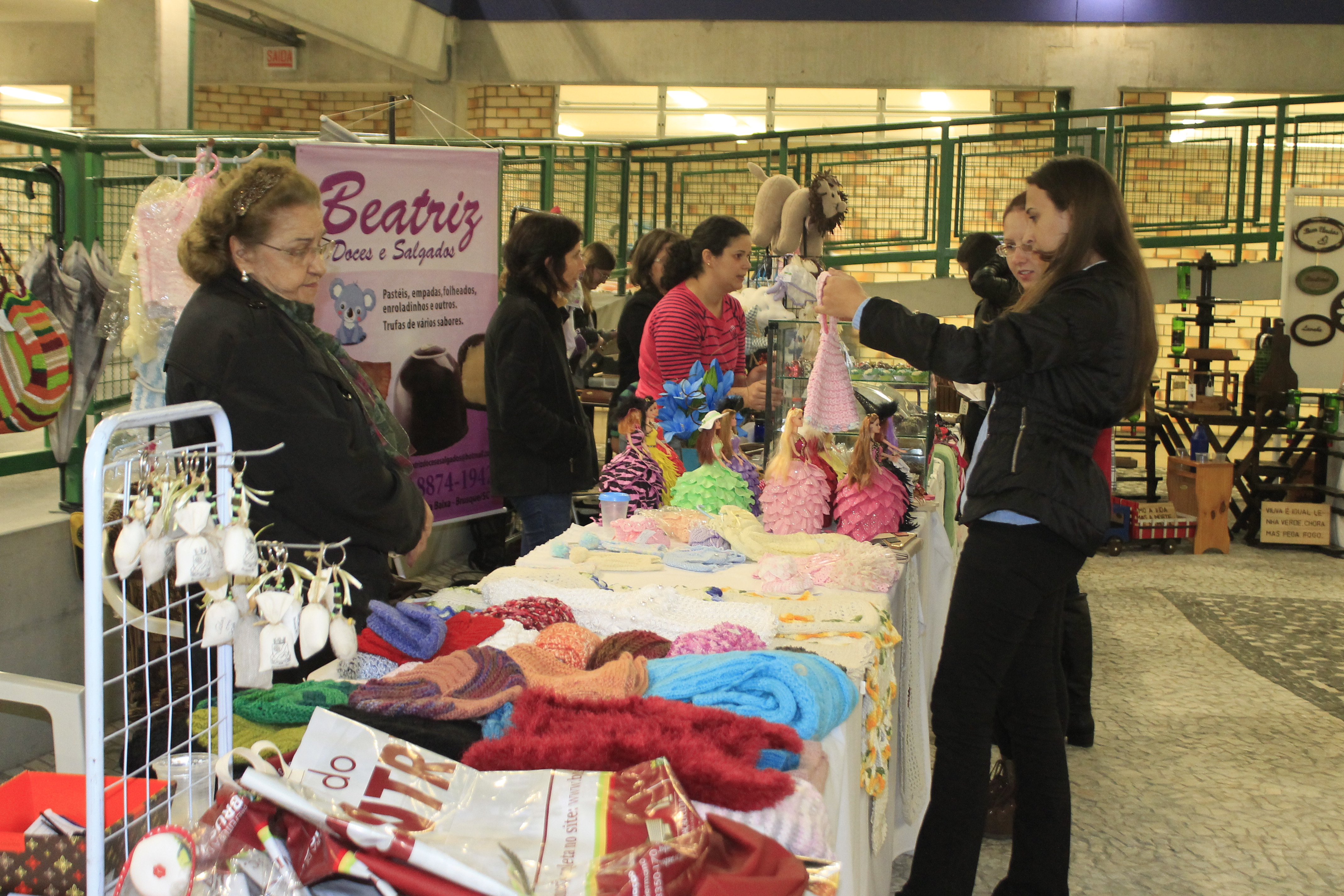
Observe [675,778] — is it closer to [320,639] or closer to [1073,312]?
[320,639]

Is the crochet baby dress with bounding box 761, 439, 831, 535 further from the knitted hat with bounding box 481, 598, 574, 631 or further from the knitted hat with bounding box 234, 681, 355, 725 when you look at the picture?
the knitted hat with bounding box 234, 681, 355, 725

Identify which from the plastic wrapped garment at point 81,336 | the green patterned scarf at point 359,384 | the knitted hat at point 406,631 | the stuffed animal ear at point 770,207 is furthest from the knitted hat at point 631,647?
the stuffed animal ear at point 770,207

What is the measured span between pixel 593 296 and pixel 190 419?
275 inches

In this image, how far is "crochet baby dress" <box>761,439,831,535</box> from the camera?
2787 millimetres

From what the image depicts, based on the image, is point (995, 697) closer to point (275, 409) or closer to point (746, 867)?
point (746, 867)

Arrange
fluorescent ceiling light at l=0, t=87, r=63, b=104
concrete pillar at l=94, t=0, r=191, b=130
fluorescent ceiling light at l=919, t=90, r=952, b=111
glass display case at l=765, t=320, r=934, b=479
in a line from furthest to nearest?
fluorescent ceiling light at l=0, t=87, r=63, b=104, fluorescent ceiling light at l=919, t=90, r=952, b=111, concrete pillar at l=94, t=0, r=191, b=130, glass display case at l=765, t=320, r=934, b=479

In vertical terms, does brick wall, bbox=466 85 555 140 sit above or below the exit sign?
below

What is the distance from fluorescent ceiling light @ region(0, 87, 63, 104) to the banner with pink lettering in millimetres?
9129

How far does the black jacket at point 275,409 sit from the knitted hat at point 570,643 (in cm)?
41

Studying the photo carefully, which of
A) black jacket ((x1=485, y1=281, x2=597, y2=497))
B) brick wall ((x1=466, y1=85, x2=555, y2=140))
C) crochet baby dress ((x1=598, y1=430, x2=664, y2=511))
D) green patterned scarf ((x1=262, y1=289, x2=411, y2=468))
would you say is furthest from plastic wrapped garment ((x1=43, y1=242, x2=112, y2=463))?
brick wall ((x1=466, y1=85, x2=555, y2=140))

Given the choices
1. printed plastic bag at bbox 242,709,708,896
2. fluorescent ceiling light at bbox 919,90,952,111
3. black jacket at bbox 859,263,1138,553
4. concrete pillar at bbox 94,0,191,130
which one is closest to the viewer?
printed plastic bag at bbox 242,709,708,896

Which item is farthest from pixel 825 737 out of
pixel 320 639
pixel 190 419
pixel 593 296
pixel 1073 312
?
pixel 593 296

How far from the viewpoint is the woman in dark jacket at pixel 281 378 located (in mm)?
1912

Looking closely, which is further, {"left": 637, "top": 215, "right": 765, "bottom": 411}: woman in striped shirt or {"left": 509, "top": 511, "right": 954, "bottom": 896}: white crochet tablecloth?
{"left": 637, "top": 215, "right": 765, "bottom": 411}: woman in striped shirt
